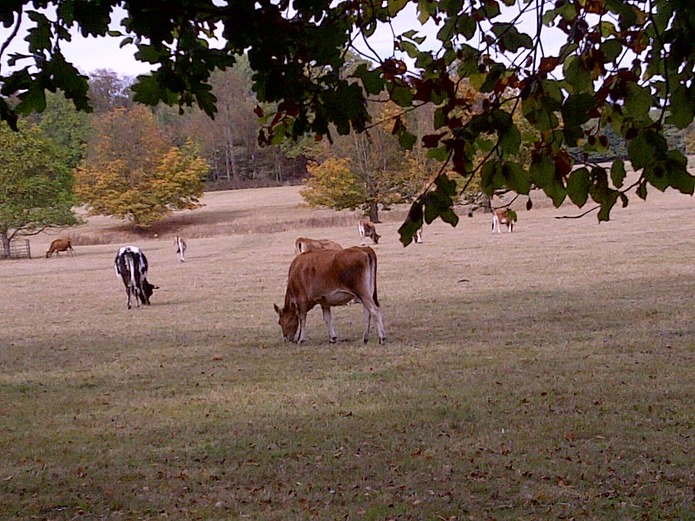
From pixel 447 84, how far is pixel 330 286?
28.5 ft

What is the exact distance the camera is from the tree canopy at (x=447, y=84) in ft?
11.4

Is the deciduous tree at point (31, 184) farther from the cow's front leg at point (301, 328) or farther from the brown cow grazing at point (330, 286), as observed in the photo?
the cow's front leg at point (301, 328)

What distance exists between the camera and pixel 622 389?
8734 mm

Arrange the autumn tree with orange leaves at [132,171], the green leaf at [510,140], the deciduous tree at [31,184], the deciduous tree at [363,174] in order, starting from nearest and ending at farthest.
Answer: the green leaf at [510,140] → the deciduous tree at [31,184] → the deciduous tree at [363,174] → the autumn tree with orange leaves at [132,171]

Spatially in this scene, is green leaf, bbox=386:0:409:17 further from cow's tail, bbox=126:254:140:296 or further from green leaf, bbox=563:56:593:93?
cow's tail, bbox=126:254:140:296

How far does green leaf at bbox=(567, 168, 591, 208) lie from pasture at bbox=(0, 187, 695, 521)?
2.51m

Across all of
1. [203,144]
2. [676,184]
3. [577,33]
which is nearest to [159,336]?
[577,33]

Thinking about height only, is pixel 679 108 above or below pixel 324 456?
above

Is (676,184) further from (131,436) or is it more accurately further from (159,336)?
(159,336)

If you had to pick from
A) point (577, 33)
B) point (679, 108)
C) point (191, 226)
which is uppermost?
point (577, 33)

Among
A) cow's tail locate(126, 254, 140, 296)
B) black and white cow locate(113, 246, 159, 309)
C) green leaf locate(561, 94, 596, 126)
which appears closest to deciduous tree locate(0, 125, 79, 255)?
black and white cow locate(113, 246, 159, 309)

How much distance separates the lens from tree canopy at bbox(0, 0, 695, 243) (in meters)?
3.46

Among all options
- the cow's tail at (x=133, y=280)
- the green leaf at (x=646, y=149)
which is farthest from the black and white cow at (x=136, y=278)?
the green leaf at (x=646, y=149)

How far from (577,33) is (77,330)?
12722 mm
